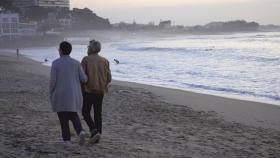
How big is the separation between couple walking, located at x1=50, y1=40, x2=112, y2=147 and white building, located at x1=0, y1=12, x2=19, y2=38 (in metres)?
95.6

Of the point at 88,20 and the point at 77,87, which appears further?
the point at 88,20

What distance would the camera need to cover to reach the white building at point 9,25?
9838 centimetres

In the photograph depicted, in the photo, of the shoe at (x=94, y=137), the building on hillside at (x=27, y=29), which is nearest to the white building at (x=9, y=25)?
the building on hillside at (x=27, y=29)

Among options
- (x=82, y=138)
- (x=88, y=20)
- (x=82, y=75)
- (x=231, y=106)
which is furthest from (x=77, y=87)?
(x=88, y=20)

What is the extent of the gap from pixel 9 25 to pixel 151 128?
324 feet

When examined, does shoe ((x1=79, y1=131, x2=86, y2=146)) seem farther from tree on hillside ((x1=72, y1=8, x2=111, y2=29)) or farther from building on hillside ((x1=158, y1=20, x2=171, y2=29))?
building on hillside ((x1=158, y1=20, x2=171, y2=29))

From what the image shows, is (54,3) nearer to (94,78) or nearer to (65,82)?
(94,78)

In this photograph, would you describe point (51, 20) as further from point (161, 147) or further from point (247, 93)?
point (161, 147)

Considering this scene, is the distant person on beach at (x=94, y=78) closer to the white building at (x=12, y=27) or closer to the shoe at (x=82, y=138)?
the shoe at (x=82, y=138)

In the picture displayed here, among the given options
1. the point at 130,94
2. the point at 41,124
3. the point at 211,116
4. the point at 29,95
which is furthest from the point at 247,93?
the point at 41,124

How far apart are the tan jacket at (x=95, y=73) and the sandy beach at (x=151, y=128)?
74cm

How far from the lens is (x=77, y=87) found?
562 cm

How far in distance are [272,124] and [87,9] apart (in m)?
142

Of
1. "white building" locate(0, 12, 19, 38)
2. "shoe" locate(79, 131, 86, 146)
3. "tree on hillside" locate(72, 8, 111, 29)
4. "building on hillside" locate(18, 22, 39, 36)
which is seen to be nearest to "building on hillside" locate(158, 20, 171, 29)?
"tree on hillside" locate(72, 8, 111, 29)
